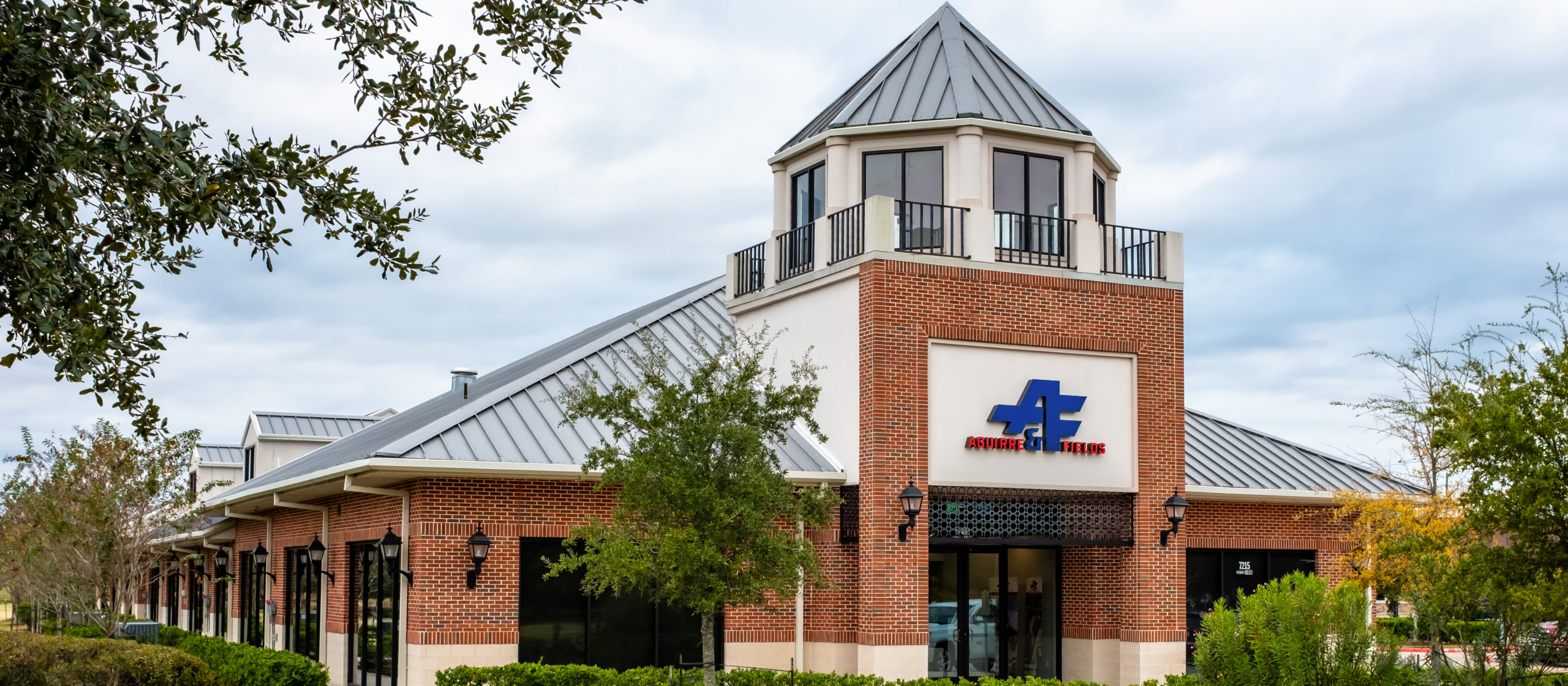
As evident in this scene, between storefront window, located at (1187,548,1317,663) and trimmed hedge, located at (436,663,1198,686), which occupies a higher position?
storefront window, located at (1187,548,1317,663)

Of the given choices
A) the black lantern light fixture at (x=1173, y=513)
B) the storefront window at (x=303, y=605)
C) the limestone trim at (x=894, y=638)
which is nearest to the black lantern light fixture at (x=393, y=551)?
the storefront window at (x=303, y=605)

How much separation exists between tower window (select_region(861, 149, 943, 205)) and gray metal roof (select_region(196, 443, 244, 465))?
2918 centimetres

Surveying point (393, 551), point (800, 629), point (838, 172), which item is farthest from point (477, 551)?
point (838, 172)

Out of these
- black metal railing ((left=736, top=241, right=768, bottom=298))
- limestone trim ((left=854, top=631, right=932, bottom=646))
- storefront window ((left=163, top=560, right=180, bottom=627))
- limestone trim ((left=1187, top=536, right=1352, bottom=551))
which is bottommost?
A: storefront window ((left=163, top=560, right=180, bottom=627))

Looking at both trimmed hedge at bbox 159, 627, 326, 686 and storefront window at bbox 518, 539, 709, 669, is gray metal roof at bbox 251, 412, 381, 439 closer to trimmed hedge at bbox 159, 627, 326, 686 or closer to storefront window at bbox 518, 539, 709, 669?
trimmed hedge at bbox 159, 627, 326, 686

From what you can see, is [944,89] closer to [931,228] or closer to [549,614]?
[931,228]

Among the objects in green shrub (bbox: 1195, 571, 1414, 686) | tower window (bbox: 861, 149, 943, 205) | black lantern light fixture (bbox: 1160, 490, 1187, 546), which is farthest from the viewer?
tower window (bbox: 861, 149, 943, 205)

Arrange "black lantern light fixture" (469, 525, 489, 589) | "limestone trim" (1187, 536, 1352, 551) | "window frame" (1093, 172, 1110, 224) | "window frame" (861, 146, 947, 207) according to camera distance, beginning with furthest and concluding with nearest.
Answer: "limestone trim" (1187, 536, 1352, 551) < "window frame" (1093, 172, 1110, 224) < "window frame" (861, 146, 947, 207) < "black lantern light fixture" (469, 525, 489, 589)

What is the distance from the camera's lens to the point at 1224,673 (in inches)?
472

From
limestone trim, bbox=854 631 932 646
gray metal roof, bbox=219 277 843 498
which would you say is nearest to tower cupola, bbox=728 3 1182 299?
gray metal roof, bbox=219 277 843 498

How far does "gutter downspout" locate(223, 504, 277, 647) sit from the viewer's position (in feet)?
87.7

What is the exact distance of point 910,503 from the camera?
63.6 ft

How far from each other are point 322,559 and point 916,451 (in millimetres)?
10188

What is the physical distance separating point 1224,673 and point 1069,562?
1050cm
